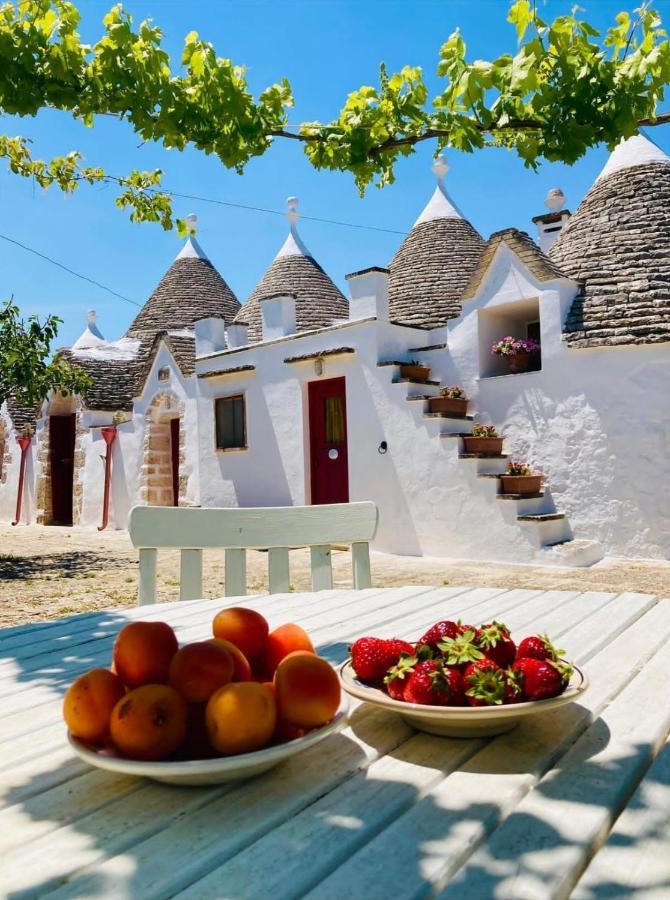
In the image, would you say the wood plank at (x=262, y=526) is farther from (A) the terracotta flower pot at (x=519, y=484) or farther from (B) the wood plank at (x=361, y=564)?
(A) the terracotta flower pot at (x=519, y=484)

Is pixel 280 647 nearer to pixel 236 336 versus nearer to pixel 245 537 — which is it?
pixel 245 537

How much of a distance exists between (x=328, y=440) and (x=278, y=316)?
2.44 m

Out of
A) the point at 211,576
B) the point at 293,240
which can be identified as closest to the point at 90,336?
the point at 293,240

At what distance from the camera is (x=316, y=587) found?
3342 millimetres

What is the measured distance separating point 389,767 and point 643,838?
0.41 m

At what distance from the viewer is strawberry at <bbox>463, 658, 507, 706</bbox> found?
1251 mm

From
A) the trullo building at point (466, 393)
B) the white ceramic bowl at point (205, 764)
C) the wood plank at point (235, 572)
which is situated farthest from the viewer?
the trullo building at point (466, 393)

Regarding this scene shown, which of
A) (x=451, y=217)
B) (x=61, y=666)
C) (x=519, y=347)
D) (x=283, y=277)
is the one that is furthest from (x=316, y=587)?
(x=283, y=277)

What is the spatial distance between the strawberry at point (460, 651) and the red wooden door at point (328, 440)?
33.6 feet

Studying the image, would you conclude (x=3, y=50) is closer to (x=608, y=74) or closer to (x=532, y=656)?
(x=608, y=74)

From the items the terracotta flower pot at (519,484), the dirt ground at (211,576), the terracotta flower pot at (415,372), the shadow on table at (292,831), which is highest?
the terracotta flower pot at (415,372)

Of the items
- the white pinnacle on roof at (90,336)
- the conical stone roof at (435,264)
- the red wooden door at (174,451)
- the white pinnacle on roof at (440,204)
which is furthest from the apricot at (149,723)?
the white pinnacle on roof at (90,336)

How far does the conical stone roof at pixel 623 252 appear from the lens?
30.7 feet

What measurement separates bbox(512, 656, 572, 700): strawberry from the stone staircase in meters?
7.97
